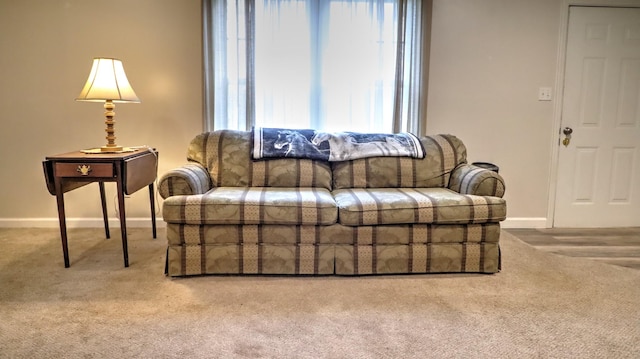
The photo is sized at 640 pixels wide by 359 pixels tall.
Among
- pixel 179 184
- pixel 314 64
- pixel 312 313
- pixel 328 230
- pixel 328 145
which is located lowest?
pixel 312 313

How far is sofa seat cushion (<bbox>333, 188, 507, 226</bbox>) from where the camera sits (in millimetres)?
2381

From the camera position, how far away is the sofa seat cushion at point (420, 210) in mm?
2381

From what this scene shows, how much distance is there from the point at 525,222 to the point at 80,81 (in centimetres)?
374

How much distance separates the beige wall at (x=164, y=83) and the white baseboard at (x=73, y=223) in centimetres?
2

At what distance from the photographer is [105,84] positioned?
258cm

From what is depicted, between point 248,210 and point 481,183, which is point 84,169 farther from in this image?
point 481,183

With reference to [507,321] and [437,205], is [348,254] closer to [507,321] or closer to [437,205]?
[437,205]

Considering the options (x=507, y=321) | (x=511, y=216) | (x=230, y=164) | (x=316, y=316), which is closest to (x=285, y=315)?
(x=316, y=316)

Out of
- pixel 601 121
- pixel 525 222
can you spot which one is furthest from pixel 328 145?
pixel 601 121

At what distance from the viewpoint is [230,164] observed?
2867 mm

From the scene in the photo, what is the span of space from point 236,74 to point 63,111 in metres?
1.36

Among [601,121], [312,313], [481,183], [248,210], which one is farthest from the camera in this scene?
[601,121]

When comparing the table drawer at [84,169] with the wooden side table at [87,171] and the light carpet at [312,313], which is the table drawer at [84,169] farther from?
A: the light carpet at [312,313]

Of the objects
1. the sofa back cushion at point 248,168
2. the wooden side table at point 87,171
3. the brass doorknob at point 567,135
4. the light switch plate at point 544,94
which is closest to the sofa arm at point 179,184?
the wooden side table at point 87,171
